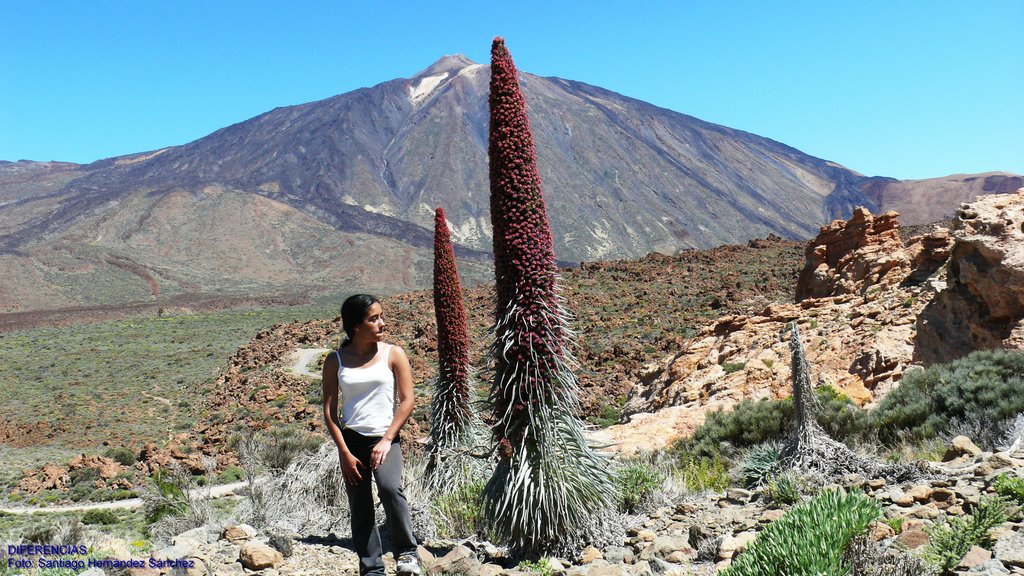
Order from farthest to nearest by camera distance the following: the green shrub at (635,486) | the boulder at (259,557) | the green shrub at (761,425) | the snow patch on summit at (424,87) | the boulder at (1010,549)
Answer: the snow patch on summit at (424,87), the green shrub at (761,425), the green shrub at (635,486), the boulder at (259,557), the boulder at (1010,549)

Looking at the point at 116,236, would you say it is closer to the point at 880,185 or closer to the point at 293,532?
the point at 293,532

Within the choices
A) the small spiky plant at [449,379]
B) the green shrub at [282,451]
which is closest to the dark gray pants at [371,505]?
the small spiky plant at [449,379]

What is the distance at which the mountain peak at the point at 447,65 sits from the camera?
18770 centimetres

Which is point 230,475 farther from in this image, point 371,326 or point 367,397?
point 371,326

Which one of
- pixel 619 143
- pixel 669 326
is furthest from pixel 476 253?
pixel 669 326

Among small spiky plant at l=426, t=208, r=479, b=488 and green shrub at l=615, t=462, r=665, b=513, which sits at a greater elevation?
small spiky plant at l=426, t=208, r=479, b=488

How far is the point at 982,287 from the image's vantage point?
7.91 m

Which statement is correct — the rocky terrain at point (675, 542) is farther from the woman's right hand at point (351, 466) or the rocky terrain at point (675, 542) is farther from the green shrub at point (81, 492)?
the green shrub at point (81, 492)

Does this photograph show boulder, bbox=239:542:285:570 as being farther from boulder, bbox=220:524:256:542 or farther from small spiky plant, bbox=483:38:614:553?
small spiky plant, bbox=483:38:614:553

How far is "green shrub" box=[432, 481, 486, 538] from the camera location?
5633 millimetres

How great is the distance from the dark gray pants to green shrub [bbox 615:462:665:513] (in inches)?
82.6

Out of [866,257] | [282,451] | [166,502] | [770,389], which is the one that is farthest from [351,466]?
[866,257]

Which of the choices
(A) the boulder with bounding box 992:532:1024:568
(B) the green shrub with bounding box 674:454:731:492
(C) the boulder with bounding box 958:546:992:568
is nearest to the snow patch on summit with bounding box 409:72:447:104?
(B) the green shrub with bounding box 674:454:731:492

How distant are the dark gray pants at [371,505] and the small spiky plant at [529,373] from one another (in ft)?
3.53
